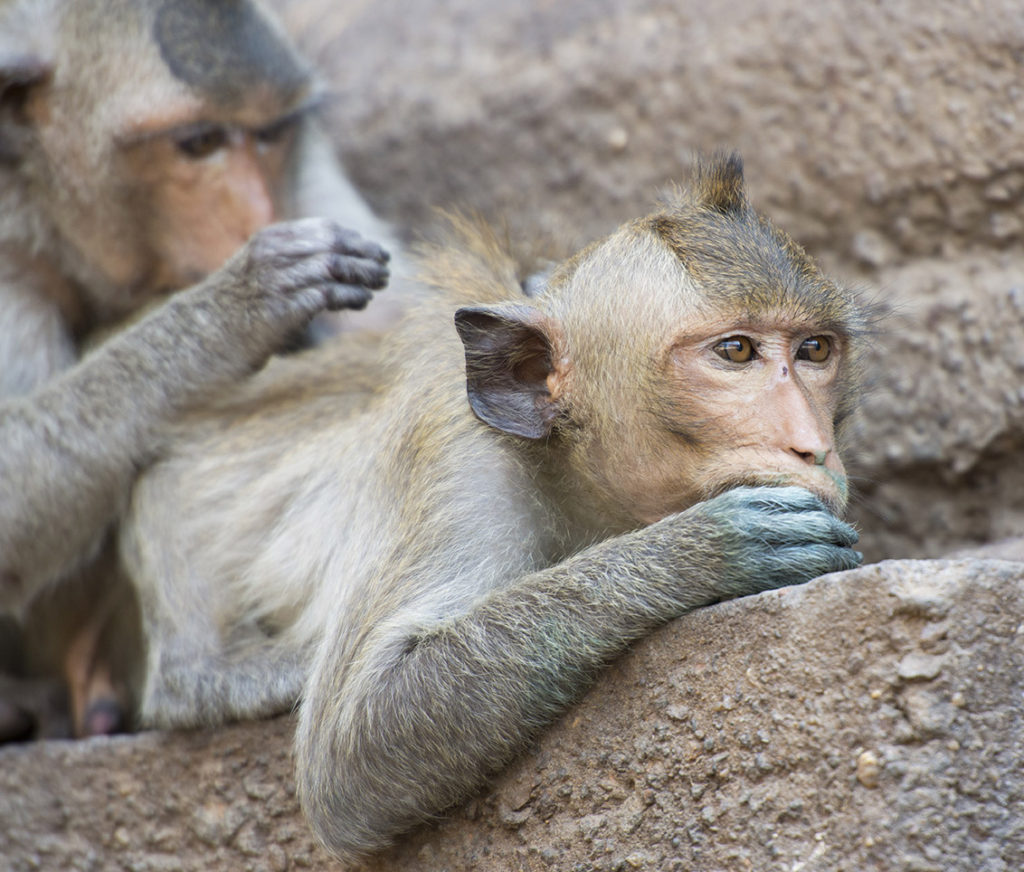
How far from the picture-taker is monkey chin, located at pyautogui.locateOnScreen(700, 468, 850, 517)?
259 centimetres

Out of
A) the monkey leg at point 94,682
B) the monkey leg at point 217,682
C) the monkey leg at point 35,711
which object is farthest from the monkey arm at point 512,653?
the monkey leg at point 35,711

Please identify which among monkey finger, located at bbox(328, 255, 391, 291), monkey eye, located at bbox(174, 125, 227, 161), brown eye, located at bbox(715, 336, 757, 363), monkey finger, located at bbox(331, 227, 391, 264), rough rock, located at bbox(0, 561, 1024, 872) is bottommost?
rough rock, located at bbox(0, 561, 1024, 872)

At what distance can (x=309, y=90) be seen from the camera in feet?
15.9

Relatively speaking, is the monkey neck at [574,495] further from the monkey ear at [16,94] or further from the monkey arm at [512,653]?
the monkey ear at [16,94]

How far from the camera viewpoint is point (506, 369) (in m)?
3.04

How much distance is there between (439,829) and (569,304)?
1280 mm

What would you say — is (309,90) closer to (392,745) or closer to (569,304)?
(569,304)

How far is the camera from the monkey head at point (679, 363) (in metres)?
2.71

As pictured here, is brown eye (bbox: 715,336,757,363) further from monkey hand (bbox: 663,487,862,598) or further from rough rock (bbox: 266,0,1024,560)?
rough rock (bbox: 266,0,1024,560)

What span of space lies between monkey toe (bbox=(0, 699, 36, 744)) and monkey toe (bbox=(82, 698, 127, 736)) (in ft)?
0.89

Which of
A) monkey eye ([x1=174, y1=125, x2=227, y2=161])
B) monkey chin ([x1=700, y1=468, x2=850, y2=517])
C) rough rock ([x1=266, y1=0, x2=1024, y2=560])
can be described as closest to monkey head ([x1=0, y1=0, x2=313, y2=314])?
monkey eye ([x1=174, y1=125, x2=227, y2=161])

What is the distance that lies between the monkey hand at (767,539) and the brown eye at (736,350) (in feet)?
1.19

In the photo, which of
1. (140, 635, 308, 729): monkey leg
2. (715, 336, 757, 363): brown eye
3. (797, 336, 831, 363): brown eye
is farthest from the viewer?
(140, 635, 308, 729): monkey leg

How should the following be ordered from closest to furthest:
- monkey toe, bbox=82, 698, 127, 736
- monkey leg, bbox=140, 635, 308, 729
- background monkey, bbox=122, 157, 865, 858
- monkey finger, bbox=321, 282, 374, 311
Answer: background monkey, bbox=122, 157, 865, 858 < monkey leg, bbox=140, 635, 308, 729 < monkey finger, bbox=321, 282, 374, 311 < monkey toe, bbox=82, 698, 127, 736
